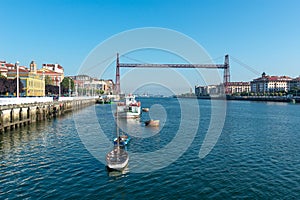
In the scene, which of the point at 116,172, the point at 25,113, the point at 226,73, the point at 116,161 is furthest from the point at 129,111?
the point at 226,73

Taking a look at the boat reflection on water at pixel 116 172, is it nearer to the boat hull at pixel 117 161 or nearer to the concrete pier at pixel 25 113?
the boat hull at pixel 117 161

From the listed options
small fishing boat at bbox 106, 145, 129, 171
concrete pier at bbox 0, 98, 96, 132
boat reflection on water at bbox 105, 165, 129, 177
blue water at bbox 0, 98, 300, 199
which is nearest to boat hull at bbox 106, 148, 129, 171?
small fishing boat at bbox 106, 145, 129, 171

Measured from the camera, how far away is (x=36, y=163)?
655 inches

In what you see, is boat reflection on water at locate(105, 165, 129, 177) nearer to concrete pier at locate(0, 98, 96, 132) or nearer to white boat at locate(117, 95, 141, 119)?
concrete pier at locate(0, 98, 96, 132)

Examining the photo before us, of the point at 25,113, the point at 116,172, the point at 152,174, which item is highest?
the point at 25,113

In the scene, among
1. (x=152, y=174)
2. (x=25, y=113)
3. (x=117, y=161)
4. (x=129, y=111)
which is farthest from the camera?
(x=129, y=111)

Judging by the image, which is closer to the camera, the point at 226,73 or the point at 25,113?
the point at 25,113

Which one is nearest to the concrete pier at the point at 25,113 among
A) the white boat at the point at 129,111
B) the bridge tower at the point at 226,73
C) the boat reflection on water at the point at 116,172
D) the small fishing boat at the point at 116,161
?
the white boat at the point at 129,111

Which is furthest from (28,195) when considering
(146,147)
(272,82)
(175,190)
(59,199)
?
(272,82)

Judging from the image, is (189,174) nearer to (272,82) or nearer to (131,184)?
(131,184)

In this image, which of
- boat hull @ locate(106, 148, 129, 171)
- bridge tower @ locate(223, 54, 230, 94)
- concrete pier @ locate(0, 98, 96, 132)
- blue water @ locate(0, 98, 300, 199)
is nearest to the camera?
blue water @ locate(0, 98, 300, 199)

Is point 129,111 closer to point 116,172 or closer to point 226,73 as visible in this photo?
point 116,172

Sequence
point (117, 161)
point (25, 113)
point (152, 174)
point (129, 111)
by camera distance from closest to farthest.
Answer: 1. point (152, 174)
2. point (117, 161)
3. point (25, 113)
4. point (129, 111)

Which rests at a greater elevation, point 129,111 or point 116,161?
point 129,111
